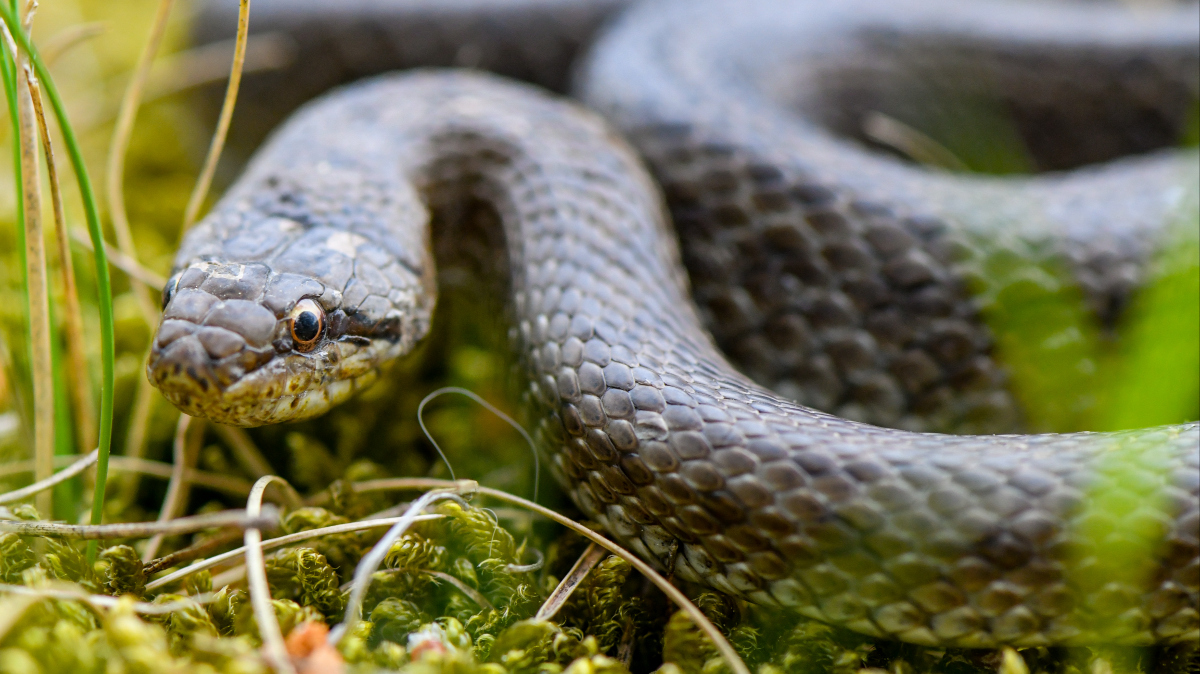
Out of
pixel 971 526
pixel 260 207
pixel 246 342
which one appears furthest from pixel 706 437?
pixel 260 207

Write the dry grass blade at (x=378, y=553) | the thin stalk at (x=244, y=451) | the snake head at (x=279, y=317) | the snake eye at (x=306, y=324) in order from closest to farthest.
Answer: the dry grass blade at (x=378, y=553), the snake head at (x=279, y=317), the snake eye at (x=306, y=324), the thin stalk at (x=244, y=451)

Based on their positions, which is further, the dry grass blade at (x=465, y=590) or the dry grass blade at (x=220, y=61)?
the dry grass blade at (x=220, y=61)

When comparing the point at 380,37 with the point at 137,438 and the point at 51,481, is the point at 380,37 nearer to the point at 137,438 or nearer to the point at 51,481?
the point at 137,438

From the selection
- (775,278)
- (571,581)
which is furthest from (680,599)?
(775,278)

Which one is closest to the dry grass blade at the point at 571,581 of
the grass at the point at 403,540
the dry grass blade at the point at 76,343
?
the grass at the point at 403,540

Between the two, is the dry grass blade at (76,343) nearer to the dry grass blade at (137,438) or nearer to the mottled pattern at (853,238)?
the dry grass blade at (137,438)

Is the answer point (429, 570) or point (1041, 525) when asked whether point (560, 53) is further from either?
point (1041, 525)

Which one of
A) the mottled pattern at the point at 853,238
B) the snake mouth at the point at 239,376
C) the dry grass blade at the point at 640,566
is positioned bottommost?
the dry grass blade at the point at 640,566
